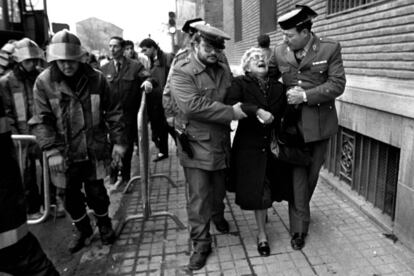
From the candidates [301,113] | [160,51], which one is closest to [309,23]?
[301,113]

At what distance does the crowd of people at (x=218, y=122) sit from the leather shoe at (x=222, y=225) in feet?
0.82

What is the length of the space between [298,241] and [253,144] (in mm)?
1001

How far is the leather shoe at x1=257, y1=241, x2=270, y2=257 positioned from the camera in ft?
12.0

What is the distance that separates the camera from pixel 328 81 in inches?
138

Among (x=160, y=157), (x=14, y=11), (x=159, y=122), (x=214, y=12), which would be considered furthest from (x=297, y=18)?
(x=214, y=12)

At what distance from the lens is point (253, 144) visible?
3.59 metres

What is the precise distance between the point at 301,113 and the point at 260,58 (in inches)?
23.7

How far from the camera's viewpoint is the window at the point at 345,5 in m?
4.59

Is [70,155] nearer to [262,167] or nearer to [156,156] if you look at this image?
[262,167]

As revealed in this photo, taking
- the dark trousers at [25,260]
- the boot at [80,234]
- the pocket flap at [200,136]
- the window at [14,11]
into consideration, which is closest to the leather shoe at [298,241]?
the pocket flap at [200,136]

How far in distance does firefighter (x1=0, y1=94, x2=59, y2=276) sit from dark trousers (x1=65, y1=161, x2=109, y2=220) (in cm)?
122

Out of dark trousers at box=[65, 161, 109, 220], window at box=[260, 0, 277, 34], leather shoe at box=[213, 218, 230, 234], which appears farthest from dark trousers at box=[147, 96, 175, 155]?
window at box=[260, 0, 277, 34]

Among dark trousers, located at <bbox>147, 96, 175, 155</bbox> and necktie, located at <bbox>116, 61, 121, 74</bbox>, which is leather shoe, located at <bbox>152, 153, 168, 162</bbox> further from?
necktie, located at <bbox>116, 61, 121, 74</bbox>

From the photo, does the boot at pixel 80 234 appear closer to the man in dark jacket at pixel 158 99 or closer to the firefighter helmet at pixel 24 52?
the firefighter helmet at pixel 24 52
